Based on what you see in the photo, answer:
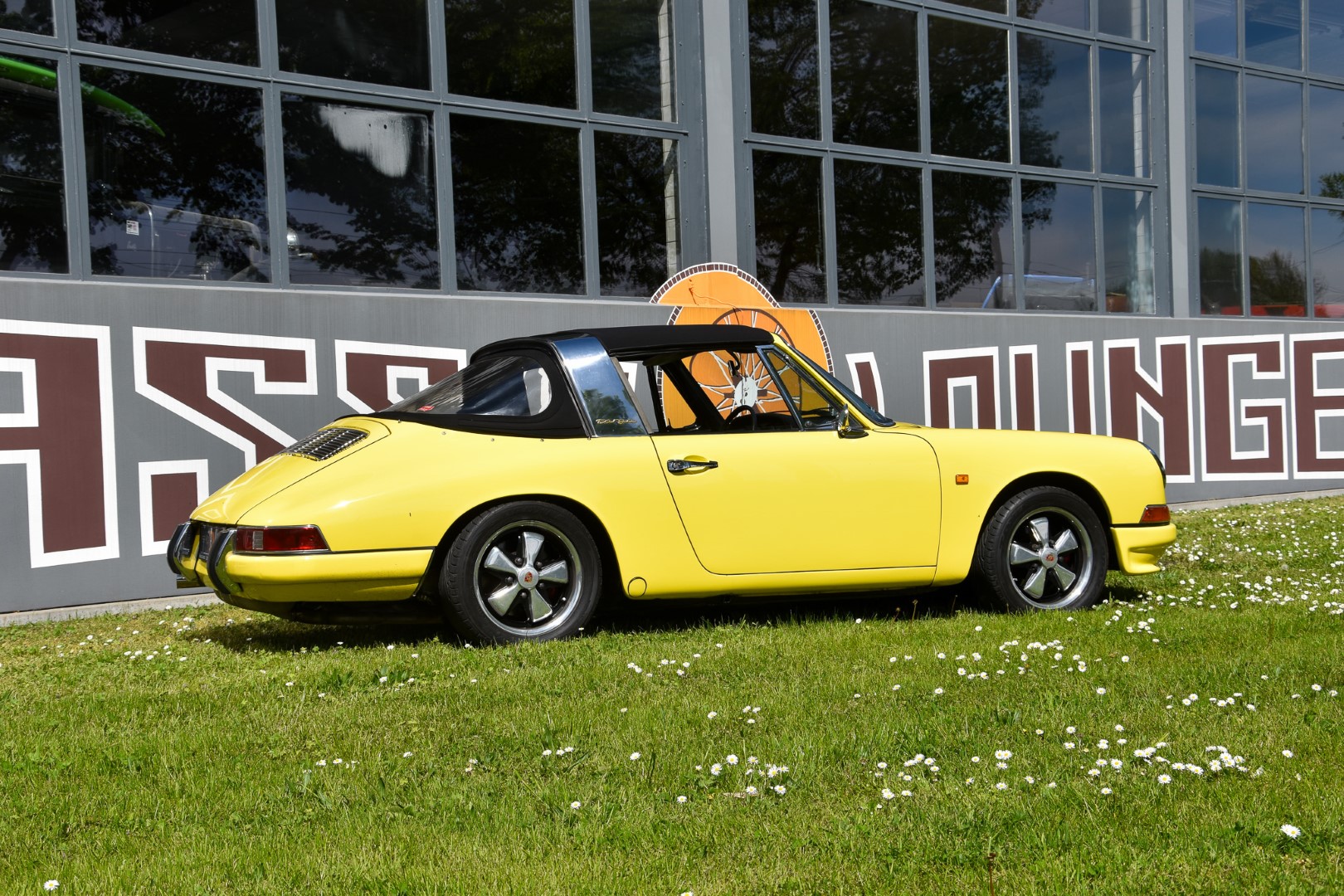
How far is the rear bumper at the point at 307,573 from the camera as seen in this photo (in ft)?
19.4

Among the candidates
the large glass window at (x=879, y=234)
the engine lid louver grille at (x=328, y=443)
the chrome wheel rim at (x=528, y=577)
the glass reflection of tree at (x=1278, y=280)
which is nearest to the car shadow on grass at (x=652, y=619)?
the chrome wheel rim at (x=528, y=577)

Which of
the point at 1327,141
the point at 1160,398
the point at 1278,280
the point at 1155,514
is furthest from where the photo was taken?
the point at 1327,141

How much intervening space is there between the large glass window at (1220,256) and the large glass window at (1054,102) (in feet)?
6.87

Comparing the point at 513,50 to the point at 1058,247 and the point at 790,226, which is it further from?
the point at 1058,247

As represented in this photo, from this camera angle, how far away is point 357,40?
409 inches

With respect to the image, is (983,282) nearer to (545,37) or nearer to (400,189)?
(545,37)

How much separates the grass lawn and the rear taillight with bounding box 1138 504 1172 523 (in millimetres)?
675

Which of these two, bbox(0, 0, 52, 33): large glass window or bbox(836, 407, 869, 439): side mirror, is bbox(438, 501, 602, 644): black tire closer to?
bbox(836, 407, 869, 439): side mirror

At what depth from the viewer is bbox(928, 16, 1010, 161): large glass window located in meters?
14.0

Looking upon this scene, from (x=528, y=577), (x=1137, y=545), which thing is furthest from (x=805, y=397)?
(x=1137, y=545)

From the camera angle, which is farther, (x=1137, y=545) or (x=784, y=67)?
(x=784, y=67)

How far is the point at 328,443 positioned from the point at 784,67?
769cm

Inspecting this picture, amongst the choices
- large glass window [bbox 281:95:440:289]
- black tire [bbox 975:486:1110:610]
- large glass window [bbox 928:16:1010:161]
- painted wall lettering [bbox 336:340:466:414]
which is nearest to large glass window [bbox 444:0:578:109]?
large glass window [bbox 281:95:440:289]

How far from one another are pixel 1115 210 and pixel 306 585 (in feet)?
40.0
